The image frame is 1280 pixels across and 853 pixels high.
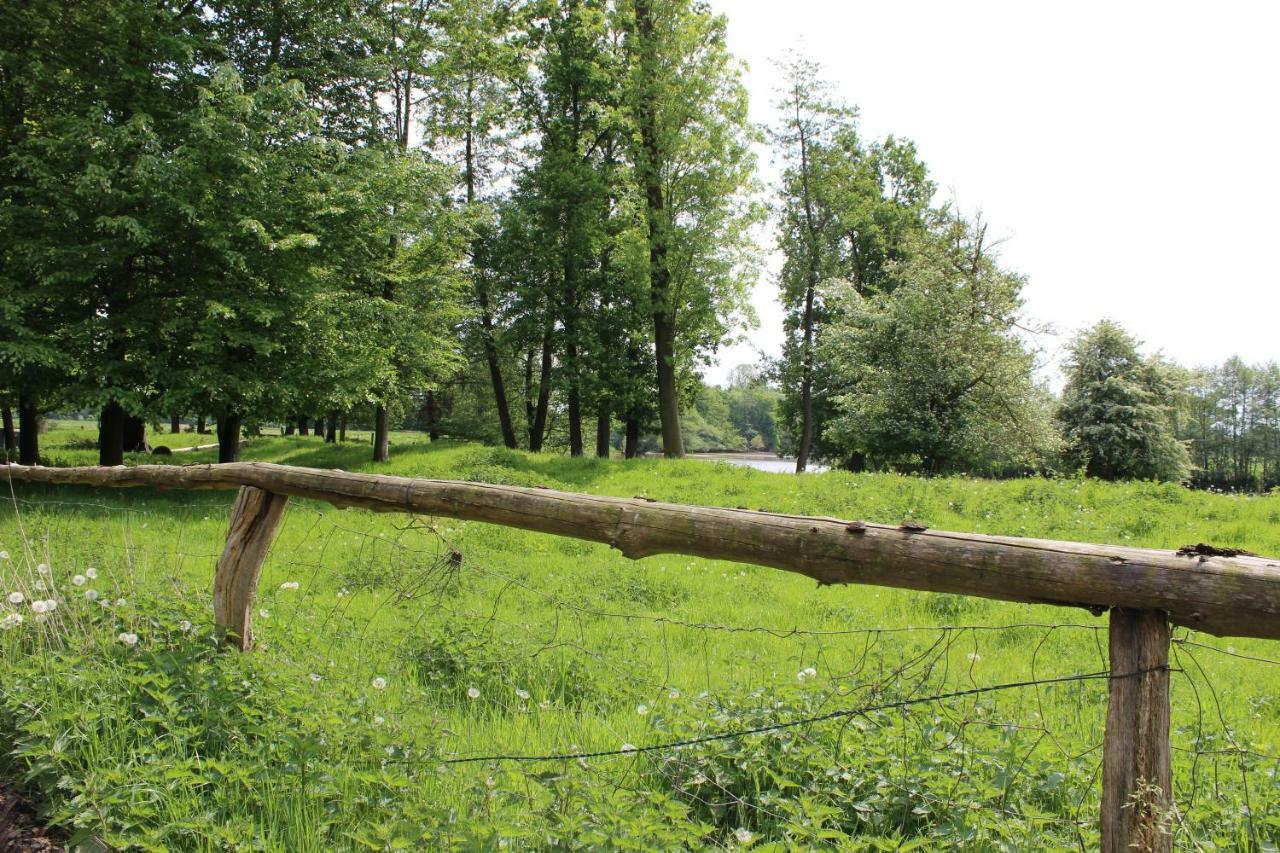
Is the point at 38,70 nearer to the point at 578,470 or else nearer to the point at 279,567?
the point at 279,567

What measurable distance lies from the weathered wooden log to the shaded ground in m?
1.98

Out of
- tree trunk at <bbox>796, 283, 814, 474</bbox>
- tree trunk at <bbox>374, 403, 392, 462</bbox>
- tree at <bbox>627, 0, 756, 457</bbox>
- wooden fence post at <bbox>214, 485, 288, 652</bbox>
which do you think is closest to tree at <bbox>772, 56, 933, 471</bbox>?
tree trunk at <bbox>796, 283, 814, 474</bbox>

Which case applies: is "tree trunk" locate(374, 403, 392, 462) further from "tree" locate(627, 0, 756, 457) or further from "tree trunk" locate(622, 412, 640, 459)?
"tree trunk" locate(622, 412, 640, 459)

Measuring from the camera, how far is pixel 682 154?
69.7ft

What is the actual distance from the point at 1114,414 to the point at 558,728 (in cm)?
3675

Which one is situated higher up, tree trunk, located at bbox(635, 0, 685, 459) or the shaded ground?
tree trunk, located at bbox(635, 0, 685, 459)

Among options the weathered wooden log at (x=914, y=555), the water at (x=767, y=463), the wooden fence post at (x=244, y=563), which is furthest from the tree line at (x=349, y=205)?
the weathered wooden log at (x=914, y=555)

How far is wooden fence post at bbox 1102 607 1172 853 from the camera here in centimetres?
213

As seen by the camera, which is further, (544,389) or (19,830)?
(544,389)

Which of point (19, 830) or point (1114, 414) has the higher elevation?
point (1114, 414)

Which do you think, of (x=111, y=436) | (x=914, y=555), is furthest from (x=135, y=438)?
(x=914, y=555)

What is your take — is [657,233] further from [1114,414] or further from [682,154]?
[1114,414]

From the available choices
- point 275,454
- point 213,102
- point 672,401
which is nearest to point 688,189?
point 672,401

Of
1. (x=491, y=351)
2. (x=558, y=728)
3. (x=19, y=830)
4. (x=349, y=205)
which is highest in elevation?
(x=349, y=205)
